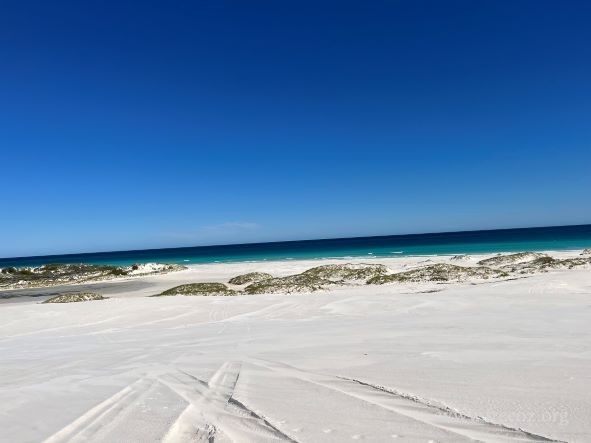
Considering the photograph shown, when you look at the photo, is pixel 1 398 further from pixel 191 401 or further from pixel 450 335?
pixel 450 335

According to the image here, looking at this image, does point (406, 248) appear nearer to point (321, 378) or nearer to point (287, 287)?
point (287, 287)

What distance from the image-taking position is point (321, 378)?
529 centimetres

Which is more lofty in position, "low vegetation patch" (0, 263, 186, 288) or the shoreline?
"low vegetation patch" (0, 263, 186, 288)

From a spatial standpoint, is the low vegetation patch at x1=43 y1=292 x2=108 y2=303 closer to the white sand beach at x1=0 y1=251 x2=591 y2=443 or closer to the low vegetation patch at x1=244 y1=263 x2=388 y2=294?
the low vegetation patch at x1=244 y1=263 x2=388 y2=294

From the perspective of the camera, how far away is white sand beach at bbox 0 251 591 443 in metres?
3.73

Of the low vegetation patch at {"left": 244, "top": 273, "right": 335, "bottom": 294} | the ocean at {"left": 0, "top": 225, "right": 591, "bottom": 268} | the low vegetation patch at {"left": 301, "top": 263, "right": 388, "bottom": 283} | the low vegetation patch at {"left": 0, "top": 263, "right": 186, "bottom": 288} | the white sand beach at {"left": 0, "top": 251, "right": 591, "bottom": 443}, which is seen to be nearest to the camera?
the white sand beach at {"left": 0, "top": 251, "right": 591, "bottom": 443}

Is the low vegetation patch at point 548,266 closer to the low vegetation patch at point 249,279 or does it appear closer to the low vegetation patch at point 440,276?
the low vegetation patch at point 440,276

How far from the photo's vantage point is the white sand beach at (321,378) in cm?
373

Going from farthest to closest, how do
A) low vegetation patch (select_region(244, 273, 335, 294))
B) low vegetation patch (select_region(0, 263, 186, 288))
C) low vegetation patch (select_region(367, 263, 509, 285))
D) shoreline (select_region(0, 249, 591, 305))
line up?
low vegetation patch (select_region(0, 263, 186, 288))
shoreline (select_region(0, 249, 591, 305))
low vegetation patch (select_region(367, 263, 509, 285))
low vegetation patch (select_region(244, 273, 335, 294))

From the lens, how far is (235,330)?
9898mm

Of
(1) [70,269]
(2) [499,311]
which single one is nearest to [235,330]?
(2) [499,311]

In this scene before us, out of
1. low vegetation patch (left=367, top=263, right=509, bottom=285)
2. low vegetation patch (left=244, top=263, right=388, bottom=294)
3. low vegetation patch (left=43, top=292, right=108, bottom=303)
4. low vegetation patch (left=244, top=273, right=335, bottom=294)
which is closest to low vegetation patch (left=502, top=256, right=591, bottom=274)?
low vegetation patch (left=367, top=263, right=509, bottom=285)

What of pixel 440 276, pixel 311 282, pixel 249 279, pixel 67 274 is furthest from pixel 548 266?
pixel 67 274

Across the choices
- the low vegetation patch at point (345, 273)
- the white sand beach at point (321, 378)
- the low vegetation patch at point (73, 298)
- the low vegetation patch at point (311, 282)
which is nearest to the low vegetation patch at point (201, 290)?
the low vegetation patch at point (311, 282)
